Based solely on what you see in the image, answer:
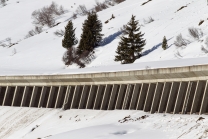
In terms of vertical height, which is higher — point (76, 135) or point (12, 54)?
point (76, 135)

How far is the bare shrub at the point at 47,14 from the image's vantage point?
116231 millimetres

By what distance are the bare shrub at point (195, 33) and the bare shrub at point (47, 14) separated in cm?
5708

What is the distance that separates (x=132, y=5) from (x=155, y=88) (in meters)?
52.5

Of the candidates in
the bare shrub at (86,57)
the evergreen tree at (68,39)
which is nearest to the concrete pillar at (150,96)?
the bare shrub at (86,57)

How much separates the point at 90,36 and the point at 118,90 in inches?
1274

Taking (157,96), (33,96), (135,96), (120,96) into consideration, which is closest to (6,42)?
(33,96)

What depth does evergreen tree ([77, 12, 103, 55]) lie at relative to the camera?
7094 cm

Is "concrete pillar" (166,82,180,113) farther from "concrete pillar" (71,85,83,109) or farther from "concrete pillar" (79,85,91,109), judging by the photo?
"concrete pillar" (71,85,83,109)

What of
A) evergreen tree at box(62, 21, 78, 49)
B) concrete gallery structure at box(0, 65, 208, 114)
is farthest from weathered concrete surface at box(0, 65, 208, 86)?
evergreen tree at box(62, 21, 78, 49)

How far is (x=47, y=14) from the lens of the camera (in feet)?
398

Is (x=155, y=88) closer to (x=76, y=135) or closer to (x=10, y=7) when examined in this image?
(x=76, y=135)

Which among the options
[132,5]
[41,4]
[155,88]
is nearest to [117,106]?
[155,88]

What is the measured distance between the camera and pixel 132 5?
8769cm

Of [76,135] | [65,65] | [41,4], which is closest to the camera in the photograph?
[76,135]
